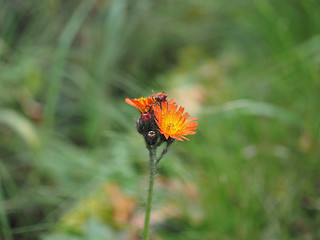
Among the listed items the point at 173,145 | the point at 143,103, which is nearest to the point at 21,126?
the point at 173,145

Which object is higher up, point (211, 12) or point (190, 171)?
point (211, 12)

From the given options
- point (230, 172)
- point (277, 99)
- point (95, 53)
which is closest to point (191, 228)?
point (230, 172)

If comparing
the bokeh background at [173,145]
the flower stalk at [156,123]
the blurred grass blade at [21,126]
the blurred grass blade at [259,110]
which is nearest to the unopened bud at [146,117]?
the flower stalk at [156,123]

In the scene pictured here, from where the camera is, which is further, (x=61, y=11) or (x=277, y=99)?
(x=61, y=11)

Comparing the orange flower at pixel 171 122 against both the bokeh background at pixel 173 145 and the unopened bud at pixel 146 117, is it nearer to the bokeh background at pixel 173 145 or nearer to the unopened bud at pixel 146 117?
the unopened bud at pixel 146 117

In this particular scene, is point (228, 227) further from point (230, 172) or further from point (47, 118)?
point (47, 118)
